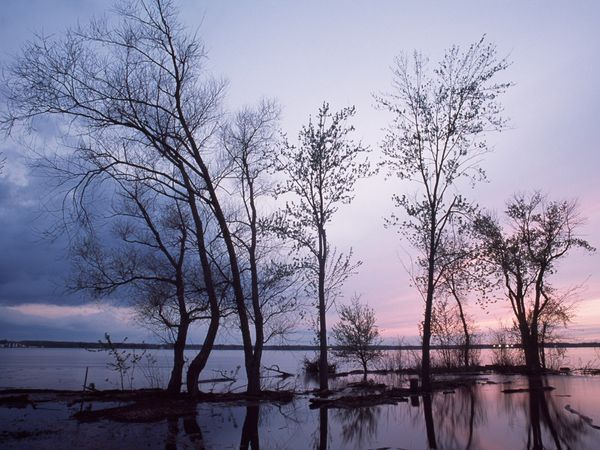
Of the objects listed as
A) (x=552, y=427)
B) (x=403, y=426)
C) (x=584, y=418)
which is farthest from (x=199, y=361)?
(x=584, y=418)

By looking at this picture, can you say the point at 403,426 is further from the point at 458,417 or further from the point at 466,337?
the point at 466,337

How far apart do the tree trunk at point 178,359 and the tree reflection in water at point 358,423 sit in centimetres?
752

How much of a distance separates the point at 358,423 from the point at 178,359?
35.5 feet

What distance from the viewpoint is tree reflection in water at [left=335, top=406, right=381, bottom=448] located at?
13484mm

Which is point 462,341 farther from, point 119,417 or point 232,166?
point 119,417

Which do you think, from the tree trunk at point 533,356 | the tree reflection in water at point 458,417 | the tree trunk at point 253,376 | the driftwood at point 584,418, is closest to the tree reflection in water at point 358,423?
the tree reflection in water at point 458,417

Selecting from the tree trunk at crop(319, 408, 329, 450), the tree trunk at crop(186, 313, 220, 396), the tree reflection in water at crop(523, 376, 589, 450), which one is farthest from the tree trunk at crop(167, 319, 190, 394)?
A: the tree reflection in water at crop(523, 376, 589, 450)

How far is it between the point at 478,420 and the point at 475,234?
957 inches

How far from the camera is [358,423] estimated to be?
1634 cm

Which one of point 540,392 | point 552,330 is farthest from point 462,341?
point 540,392

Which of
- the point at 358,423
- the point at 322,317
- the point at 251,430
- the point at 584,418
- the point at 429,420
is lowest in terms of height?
the point at 251,430

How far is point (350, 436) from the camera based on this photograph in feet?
46.1

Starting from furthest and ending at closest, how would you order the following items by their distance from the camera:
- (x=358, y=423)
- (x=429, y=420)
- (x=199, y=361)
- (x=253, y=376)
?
(x=253, y=376) < (x=199, y=361) < (x=429, y=420) < (x=358, y=423)

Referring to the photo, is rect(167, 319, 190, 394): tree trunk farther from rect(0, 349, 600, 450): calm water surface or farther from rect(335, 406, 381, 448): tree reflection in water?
rect(335, 406, 381, 448): tree reflection in water
